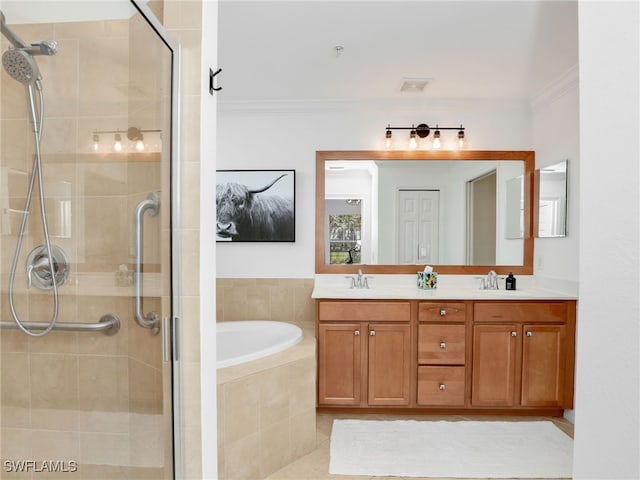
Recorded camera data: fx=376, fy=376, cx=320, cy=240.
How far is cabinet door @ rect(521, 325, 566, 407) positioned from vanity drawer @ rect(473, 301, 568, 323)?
0.22ft

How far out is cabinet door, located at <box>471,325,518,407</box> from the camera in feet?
8.97

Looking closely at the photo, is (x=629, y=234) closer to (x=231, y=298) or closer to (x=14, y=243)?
(x=14, y=243)

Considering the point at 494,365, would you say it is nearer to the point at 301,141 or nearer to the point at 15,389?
the point at 301,141

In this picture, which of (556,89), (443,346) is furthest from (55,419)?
(556,89)

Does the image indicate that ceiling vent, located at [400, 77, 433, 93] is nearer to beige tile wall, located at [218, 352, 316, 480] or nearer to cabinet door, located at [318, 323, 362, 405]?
cabinet door, located at [318, 323, 362, 405]

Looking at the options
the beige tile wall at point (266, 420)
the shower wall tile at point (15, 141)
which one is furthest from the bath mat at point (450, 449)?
the shower wall tile at point (15, 141)

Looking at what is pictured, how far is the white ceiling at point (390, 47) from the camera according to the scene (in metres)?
1.99

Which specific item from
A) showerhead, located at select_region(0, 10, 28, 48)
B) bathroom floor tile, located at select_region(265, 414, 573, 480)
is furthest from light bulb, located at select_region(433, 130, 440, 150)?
showerhead, located at select_region(0, 10, 28, 48)

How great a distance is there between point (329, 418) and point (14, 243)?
2.44 metres

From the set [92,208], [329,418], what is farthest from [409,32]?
[329,418]

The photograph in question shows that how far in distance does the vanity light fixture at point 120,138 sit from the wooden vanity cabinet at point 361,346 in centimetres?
186

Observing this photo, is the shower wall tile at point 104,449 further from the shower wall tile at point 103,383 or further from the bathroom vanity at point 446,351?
the bathroom vanity at point 446,351

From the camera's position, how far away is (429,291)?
2961mm

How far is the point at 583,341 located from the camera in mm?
729
